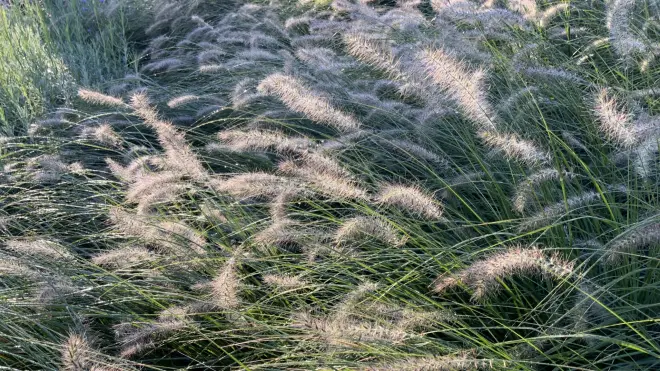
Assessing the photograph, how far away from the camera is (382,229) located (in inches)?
78.1

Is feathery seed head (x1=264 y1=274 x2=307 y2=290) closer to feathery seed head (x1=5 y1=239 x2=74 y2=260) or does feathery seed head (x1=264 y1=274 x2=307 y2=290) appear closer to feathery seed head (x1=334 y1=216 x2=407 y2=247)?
feathery seed head (x1=334 y1=216 x2=407 y2=247)

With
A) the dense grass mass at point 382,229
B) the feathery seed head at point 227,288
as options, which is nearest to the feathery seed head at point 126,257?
the dense grass mass at point 382,229

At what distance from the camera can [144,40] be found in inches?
218

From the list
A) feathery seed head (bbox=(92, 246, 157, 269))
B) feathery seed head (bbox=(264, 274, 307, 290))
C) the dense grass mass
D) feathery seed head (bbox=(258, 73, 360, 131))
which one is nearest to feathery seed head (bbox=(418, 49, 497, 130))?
the dense grass mass

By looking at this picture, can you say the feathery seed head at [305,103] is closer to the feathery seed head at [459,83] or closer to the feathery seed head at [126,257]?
the feathery seed head at [459,83]

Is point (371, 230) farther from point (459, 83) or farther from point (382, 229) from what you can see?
point (459, 83)

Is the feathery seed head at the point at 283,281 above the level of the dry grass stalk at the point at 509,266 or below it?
below

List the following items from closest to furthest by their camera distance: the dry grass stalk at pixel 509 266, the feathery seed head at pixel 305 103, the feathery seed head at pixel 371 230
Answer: the dry grass stalk at pixel 509 266 < the feathery seed head at pixel 371 230 < the feathery seed head at pixel 305 103

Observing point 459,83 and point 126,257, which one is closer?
point 459,83

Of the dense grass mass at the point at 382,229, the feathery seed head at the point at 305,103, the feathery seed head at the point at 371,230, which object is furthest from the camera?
the feathery seed head at the point at 305,103

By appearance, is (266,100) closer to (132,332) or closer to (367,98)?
(367,98)

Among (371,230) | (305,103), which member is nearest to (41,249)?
(305,103)

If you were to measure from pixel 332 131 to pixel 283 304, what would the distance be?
1.23 m

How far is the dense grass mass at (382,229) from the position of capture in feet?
5.89
